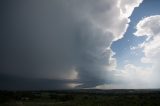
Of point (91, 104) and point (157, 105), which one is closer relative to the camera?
point (157, 105)

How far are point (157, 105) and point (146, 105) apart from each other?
3121 millimetres

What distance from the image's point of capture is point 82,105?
77.8 metres

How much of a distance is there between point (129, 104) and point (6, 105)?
44769 millimetres

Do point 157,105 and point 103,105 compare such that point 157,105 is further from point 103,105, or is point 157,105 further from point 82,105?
point 82,105

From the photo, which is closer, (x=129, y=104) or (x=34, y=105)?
(x=129, y=104)

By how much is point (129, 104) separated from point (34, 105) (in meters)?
35.9

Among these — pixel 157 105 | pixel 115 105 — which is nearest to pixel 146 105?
pixel 157 105

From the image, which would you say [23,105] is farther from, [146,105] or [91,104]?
[146,105]

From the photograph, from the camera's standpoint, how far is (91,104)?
255 ft

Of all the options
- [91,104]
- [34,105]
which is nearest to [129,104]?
[91,104]

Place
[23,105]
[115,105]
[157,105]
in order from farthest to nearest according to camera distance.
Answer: [23,105]
[115,105]
[157,105]

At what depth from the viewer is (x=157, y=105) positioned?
2712 inches

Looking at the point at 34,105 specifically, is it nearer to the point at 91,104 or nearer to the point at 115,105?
the point at 91,104

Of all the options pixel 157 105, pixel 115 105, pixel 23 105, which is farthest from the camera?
pixel 23 105
